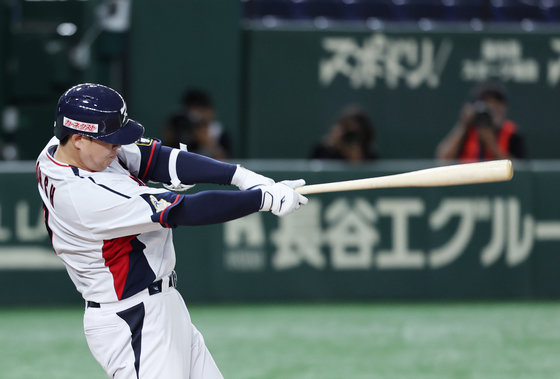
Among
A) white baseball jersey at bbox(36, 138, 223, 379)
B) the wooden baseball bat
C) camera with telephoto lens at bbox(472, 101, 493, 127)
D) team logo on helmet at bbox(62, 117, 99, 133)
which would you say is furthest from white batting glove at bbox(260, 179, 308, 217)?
camera with telephoto lens at bbox(472, 101, 493, 127)

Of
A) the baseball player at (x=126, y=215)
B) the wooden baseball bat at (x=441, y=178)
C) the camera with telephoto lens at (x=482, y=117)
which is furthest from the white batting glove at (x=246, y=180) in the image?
the camera with telephoto lens at (x=482, y=117)

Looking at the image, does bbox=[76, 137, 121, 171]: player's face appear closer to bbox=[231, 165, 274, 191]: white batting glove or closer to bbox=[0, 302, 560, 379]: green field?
bbox=[231, 165, 274, 191]: white batting glove

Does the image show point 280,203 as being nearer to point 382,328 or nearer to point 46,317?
point 382,328

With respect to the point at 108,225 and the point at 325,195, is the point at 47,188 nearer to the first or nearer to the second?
the point at 108,225

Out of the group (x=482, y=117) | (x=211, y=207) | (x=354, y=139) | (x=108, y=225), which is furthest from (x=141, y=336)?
(x=482, y=117)

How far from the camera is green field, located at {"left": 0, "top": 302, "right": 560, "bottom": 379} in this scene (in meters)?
5.95

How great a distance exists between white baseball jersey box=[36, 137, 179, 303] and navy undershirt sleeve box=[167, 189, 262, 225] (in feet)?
0.16

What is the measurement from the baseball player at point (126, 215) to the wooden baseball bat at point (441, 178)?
0.18m

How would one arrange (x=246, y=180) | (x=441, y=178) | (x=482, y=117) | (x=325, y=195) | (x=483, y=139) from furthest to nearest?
(x=483, y=139) < (x=482, y=117) < (x=325, y=195) < (x=441, y=178) < (x=246, y=180)

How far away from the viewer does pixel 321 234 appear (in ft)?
26.6

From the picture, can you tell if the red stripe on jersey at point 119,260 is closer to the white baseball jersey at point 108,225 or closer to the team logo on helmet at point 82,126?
the white baseball jersey at point 108,225

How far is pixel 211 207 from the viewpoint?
3.52 m

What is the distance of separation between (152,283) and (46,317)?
13.8 ft

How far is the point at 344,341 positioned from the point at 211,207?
11.4 feet
